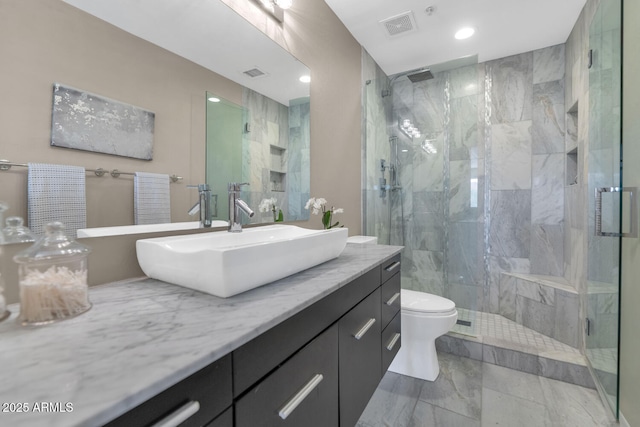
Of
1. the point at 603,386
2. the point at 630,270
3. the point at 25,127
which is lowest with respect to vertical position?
the point at 603,386

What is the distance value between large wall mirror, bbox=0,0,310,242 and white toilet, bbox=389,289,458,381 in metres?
1.02

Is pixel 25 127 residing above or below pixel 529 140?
below

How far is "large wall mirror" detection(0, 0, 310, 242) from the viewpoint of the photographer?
76 centimetres

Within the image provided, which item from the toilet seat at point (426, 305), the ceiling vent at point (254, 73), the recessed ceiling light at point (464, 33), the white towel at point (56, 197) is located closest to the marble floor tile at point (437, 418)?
the toilet seat at point (426, 305)

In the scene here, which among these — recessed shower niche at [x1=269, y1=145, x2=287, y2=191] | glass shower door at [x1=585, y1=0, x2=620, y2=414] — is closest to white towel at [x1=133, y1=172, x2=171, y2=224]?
recessed shower niche at [x1=269, y1=145, x2=287, y2=191]

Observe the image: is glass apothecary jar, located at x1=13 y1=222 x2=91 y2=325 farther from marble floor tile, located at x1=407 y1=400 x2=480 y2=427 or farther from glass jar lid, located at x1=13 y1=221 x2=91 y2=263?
marble floor tile, located at x1=407 y1=400 x2=480 y2=427

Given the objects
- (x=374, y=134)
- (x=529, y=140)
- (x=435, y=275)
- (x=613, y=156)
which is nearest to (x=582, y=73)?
(x=529, y=140)

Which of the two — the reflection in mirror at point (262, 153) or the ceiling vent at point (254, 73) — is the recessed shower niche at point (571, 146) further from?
the ceiling vent at point (254, 73)

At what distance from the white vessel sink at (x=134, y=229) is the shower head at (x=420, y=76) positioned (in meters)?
2.61

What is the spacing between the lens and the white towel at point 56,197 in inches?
30.0

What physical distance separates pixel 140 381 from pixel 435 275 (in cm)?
281

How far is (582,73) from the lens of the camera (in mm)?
2184

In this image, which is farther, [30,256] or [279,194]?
[279,194]

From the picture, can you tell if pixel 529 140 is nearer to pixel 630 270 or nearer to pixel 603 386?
pixel 630 270
